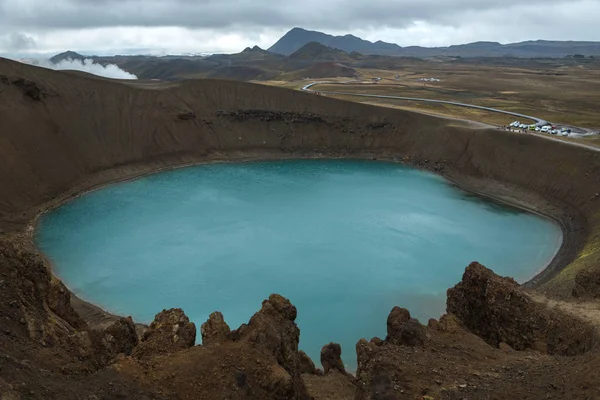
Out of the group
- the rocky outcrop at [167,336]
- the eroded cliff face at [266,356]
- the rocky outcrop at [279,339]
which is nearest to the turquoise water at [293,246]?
the rocky outcrop at [279,339]

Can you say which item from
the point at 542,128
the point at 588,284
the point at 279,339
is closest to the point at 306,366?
the point at 279,339

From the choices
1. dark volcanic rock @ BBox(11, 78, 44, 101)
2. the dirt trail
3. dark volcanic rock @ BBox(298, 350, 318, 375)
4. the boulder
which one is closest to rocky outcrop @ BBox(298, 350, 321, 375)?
dark volcanic rock @ BBox(298, 350, 318, 375)

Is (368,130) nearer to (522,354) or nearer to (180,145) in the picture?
(180,145)

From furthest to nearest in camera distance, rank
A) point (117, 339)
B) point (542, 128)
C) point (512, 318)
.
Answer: point (542, 128)
point (512, 318)
point (117, 339)

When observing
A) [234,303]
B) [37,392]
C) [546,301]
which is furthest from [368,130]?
[37,392]

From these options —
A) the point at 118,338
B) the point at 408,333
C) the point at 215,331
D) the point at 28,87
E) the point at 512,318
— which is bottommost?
the point at 512,318

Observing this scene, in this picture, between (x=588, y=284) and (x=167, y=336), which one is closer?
(x=167, y=336)

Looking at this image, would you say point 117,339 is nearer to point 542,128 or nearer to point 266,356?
point 266,356

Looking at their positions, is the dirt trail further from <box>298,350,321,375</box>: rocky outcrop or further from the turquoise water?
<box>298,350,321,375</box>: rocky outcrop
